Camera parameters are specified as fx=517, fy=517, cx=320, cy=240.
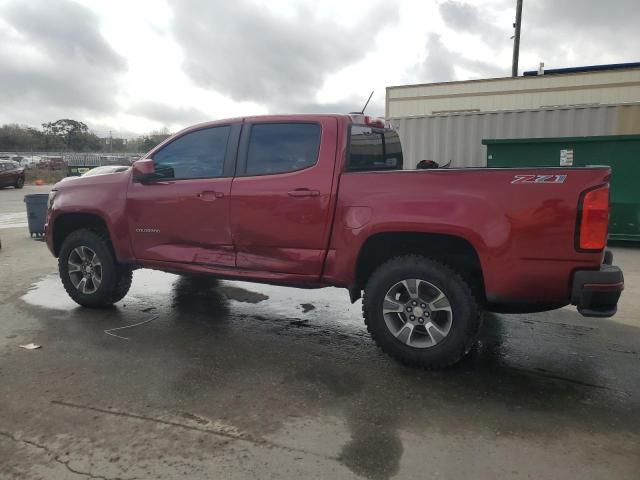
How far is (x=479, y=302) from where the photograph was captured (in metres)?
3.78

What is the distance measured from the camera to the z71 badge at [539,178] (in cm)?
325

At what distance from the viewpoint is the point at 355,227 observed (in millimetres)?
3873

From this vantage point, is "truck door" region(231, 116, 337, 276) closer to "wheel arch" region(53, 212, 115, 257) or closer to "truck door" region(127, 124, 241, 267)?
"truck door" region(127, 124, 241, 267)

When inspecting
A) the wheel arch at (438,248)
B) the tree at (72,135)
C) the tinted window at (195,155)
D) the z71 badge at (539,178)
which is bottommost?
the wheel arch at (438,248)

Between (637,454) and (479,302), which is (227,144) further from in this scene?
(637,454)

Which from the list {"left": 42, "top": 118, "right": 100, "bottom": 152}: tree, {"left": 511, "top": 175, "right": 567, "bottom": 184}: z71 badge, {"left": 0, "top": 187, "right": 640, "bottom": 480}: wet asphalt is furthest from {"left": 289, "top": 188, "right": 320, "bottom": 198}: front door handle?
{"left": 42, "top": 118, "right": 100, "bottom": 152}: tree

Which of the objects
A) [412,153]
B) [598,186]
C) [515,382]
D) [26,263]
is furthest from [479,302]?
[412,153]

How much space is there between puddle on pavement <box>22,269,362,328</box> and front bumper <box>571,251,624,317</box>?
2.18m

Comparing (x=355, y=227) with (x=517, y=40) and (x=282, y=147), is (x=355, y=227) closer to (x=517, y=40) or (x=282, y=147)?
(x=282, y=147)

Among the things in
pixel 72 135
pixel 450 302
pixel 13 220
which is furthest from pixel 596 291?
pixel 72 135

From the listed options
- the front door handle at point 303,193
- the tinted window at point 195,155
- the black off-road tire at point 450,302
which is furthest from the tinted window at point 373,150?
the tinted window at point 195,155

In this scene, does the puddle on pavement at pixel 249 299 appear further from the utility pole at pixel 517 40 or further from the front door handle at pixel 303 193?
the utility pole at pixel 517 40

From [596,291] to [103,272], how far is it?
439 cm

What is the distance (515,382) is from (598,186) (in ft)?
4.77
